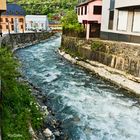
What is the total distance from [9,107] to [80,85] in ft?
38.5

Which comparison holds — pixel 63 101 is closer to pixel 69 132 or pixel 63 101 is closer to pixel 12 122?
pixel 69 132

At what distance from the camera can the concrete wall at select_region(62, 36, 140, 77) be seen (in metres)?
24.9

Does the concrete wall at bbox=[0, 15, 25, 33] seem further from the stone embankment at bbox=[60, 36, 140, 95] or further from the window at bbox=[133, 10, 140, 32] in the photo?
the window at bbox=[133, 10, 140, 32]

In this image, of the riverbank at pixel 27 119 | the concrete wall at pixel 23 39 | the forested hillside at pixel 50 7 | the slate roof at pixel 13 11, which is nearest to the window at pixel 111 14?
the riverbank at pixel 27 119

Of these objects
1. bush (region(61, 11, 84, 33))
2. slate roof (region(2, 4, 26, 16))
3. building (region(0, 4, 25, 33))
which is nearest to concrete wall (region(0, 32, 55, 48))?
building (region(0, 4, 25, 33))

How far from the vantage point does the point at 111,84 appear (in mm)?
25219

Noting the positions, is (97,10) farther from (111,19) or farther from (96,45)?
(96,45)

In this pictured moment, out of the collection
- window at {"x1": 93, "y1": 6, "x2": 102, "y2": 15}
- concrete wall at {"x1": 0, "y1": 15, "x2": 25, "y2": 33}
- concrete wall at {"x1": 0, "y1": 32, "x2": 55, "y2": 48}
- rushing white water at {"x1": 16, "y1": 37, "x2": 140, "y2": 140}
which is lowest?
rushing white water at {"x1": 16, "y1": 37, "x2": 140, "y2": 140}

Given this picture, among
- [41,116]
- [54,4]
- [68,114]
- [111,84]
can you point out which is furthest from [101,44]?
[54,4]

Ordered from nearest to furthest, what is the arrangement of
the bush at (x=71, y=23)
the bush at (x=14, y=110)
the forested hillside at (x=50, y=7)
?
the bush at (x=14, y=110) < the bush at (x=71, y=23) < the forested hillside at (x=50, y=7)

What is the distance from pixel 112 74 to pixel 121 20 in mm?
7539

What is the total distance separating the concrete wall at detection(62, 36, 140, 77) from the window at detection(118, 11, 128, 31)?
2.32m

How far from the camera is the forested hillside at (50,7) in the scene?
103000 mm

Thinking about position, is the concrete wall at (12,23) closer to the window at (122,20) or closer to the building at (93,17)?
the building at (93,17)
